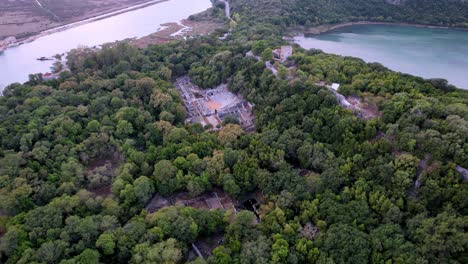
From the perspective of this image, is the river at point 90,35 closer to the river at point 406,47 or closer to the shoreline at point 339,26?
the shoreline at point 339,26

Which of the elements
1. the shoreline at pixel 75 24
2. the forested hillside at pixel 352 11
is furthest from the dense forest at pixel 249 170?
the forested hillside at pixel 352 11

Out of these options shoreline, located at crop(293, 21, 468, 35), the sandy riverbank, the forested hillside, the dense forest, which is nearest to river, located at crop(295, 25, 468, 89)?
shoreline, located at crop(293, 21, 468, 35)

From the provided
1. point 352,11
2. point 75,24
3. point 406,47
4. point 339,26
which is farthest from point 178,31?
point 406,47

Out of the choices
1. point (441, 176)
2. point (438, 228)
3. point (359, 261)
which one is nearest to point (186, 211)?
point (359, 261)

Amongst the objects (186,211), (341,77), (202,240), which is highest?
(341,77)

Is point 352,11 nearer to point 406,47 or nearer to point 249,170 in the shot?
point 406,47

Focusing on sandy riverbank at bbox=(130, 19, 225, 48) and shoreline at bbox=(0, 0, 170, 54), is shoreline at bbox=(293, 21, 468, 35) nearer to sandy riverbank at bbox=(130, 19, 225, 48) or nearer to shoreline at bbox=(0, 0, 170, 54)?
sandy riverbank at bbox=(130, 19, 225, 48)

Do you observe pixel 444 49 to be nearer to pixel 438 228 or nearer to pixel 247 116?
pixel 247 116
